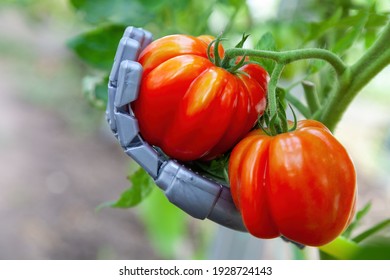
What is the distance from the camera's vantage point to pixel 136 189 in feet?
1.90

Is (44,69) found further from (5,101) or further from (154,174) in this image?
(154,174)

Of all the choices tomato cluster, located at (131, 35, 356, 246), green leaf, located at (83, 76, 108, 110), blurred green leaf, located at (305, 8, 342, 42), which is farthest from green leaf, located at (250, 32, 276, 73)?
green leaf, located at (83, 76, 108, 110)

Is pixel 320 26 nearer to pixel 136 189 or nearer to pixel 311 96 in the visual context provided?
pixel 311 96

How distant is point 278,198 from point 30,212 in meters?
2.26

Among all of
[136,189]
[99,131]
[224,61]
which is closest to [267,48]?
[224,61]

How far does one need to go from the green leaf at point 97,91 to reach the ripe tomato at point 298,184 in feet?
1.07

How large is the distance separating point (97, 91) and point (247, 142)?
337 mm

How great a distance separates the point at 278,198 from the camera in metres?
0.40

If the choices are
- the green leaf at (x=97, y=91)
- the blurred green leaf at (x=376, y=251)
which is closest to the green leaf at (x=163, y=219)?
the green leaf at (x=97, y=91)

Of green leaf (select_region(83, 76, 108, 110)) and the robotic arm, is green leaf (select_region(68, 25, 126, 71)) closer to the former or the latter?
green leaf (select_region(83, 76, 108, 110))

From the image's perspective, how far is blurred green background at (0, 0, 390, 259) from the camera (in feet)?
2.43

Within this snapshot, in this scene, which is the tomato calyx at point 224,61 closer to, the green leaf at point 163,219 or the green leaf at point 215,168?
the green leaf at point 215,168

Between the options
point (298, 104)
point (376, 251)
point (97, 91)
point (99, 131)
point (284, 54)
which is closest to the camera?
point (376, 251)
